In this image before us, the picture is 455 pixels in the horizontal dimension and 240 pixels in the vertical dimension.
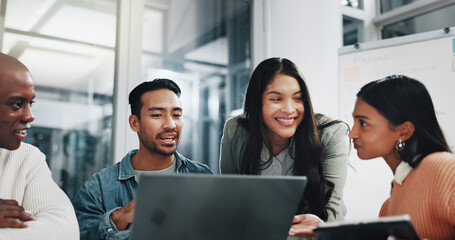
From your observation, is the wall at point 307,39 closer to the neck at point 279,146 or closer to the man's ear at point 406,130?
the neck at point 279,146

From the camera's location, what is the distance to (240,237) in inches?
41.6

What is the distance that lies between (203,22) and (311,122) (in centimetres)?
178

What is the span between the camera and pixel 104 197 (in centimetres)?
170

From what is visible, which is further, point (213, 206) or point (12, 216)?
point (12, 216)

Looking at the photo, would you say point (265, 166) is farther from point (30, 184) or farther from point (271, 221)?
point (30, 184)

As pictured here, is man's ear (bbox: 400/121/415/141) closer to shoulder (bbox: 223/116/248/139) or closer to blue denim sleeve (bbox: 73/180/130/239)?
shoulder (bbox: 223/116/248/139)

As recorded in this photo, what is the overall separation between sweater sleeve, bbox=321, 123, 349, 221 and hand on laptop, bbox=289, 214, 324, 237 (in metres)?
0.41

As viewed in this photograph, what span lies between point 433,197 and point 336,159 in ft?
2.13

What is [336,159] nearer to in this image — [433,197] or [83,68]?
[433,197]

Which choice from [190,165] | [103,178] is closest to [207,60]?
[190,165]

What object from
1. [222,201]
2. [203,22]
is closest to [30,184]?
[222,201]

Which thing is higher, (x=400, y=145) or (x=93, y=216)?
(x=400, y=145)

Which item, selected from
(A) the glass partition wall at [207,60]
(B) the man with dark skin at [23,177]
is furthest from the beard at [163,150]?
(A) the glass partition wall at [207,60]

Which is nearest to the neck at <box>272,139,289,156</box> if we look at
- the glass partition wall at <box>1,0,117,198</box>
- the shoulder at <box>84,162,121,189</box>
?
the shoulder at <box>84,162,121,189</box>
